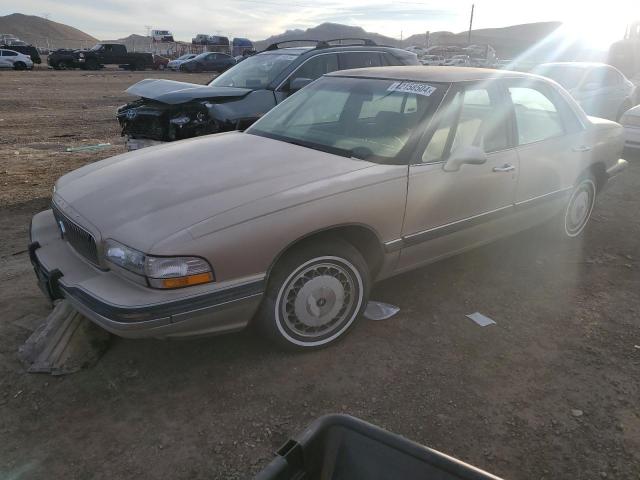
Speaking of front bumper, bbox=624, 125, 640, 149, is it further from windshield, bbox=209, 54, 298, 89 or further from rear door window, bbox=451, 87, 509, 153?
rear door window, bbox=451, 87, 509, 153

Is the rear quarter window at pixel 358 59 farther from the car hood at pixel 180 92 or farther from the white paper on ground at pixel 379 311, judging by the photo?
the white paper on ground at pixel 379 311

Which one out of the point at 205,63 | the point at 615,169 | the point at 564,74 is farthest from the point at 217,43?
the point at 615,169

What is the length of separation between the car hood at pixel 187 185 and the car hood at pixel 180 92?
273 cm

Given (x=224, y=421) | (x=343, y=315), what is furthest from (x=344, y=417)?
(x=343, y=315)

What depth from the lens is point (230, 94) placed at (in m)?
6.43

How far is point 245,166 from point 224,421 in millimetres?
1523

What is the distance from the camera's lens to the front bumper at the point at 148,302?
2.52 metres

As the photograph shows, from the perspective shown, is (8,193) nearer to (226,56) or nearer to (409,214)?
(409,214)

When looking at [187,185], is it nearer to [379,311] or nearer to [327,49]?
[379,311]

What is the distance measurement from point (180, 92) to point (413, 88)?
12.1 ft

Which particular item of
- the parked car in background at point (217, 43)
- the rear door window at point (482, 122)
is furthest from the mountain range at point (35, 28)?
the rear door window at point (482, 122)

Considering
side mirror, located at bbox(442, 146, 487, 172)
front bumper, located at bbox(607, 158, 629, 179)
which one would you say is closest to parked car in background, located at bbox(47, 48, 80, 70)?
front bumper, located at bbox(607, 158, 629, 179)

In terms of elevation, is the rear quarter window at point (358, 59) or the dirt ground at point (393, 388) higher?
the rear quarter window at point (358, 59)

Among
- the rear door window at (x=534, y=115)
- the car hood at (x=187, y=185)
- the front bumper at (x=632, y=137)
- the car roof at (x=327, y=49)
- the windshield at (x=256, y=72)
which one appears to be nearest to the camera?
the car hood at (x=187, y=185)
